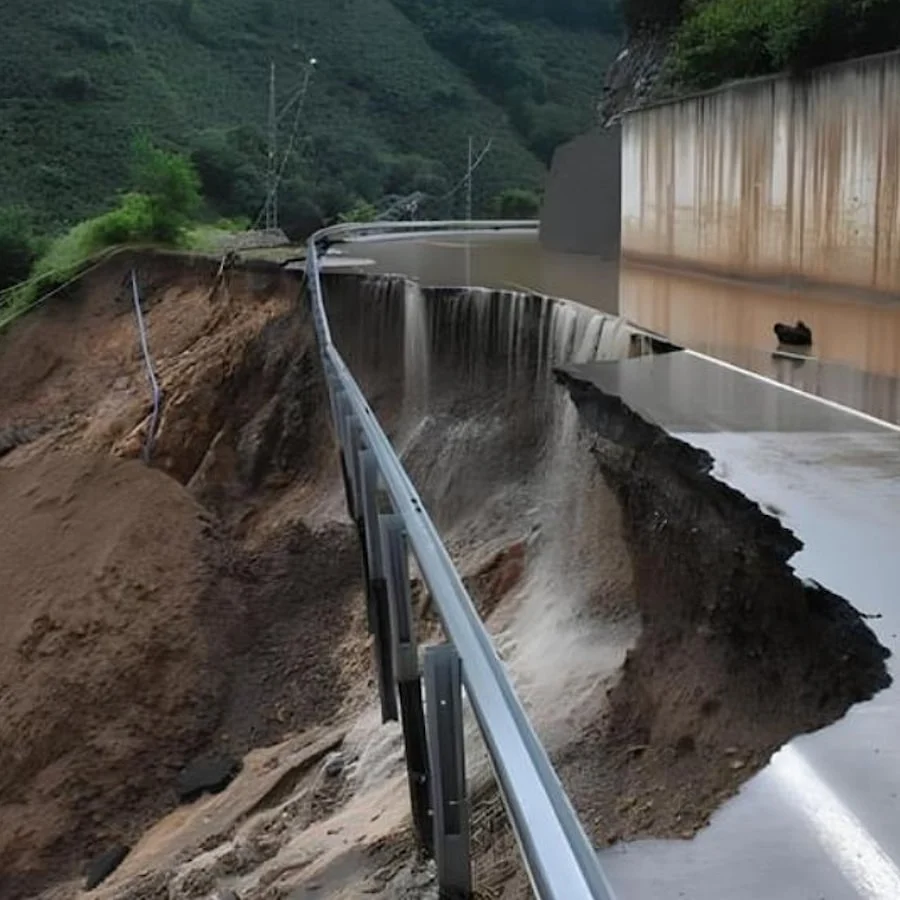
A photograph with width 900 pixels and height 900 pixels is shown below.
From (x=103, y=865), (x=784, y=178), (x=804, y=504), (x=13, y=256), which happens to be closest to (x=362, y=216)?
(x=13, y=256)

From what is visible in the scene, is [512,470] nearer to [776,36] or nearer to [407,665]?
[407,665]

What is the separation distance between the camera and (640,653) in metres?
5.21

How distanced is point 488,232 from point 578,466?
19886 mm

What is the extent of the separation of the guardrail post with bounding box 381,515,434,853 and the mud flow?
0.19 metres

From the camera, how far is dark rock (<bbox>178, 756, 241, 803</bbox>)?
363 inches

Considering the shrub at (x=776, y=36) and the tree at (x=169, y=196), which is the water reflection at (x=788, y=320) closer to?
the shrub at (x=776, y=36)

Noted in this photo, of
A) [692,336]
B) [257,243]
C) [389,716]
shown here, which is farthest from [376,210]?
[389,716]

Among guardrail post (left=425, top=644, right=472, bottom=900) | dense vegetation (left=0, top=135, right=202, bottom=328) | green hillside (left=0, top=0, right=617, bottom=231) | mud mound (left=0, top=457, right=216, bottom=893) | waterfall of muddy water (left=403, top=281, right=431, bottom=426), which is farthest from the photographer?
green hillside (left=0, top=0, right=617, bottom=231)

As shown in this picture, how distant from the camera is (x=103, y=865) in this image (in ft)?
28.6

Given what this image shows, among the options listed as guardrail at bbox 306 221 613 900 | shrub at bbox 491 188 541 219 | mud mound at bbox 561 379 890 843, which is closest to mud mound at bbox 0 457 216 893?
guardrail at bbox 306 221 613 900

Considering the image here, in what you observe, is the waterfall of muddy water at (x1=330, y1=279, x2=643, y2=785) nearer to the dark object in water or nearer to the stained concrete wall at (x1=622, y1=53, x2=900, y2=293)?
the dark object in water

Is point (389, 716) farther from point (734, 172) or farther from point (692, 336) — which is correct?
point (734, 172)

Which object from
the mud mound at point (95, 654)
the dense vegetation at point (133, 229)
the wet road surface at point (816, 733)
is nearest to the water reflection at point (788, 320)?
the wet road surface at point (816, 733)

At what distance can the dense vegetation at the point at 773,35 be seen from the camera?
1289 cm
